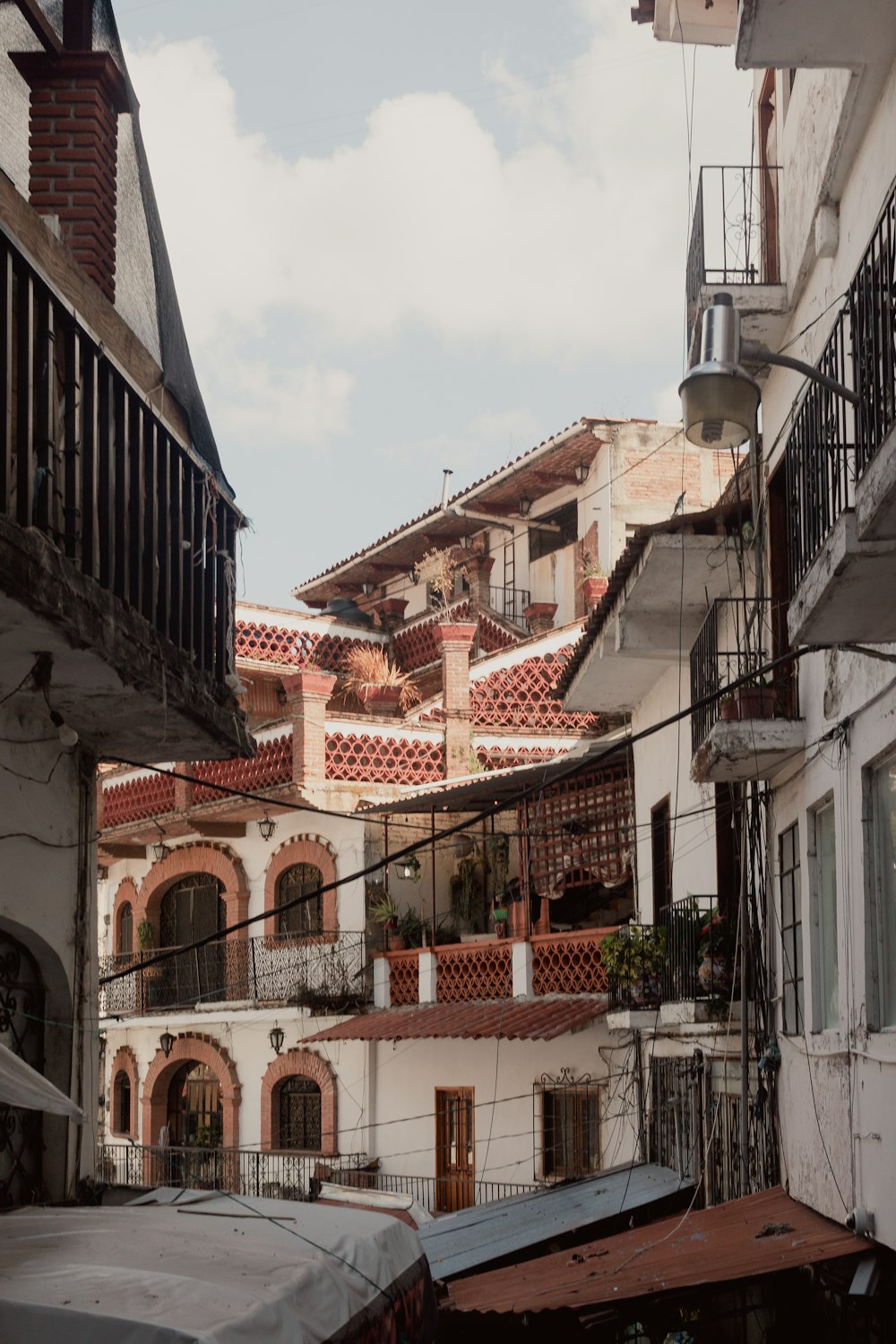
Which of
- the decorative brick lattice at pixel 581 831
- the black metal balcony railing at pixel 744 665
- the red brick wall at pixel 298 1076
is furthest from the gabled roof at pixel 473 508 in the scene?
the black metal balcony railing at pixel 744 665

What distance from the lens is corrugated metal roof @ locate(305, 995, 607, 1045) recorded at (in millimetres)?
19984

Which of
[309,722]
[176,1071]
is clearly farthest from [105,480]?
[176,1071]

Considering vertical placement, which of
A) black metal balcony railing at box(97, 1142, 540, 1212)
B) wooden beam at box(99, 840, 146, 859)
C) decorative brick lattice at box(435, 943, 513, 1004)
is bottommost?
black metal balcony railing at box(97, 1142, 540, 1212)

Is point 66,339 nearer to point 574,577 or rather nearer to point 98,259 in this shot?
point 98,259

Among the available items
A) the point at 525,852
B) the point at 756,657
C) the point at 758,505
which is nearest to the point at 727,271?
the point at 758,505

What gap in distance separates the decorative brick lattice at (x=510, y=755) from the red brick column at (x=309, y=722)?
→ 9.70 feet

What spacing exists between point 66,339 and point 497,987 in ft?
51.7

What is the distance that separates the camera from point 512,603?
33094mm

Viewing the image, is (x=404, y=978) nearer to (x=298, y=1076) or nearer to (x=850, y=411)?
(x=298, y=1076)

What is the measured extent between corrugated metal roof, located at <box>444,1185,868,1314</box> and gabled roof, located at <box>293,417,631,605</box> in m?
19.4

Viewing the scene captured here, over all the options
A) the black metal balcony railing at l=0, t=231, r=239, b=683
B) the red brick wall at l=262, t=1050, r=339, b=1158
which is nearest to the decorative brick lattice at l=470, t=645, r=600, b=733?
the red brick wall at l=262, t=1050, r=339, b=1158

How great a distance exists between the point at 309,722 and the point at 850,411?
1735 centimetres

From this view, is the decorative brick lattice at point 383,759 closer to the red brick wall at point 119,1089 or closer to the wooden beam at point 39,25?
the red brick wall at point 119,1089

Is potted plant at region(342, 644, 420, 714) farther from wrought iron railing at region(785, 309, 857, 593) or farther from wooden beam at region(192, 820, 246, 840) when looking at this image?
wrought iron railing at region(785, 309, 857, 593)
